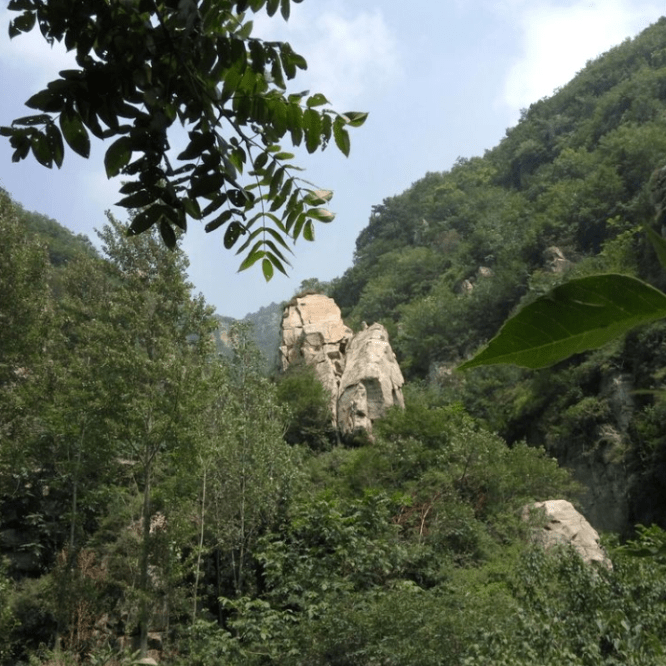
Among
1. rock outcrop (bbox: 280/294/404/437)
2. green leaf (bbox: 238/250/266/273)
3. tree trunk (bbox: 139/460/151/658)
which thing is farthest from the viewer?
rock outcrop (bbox: 280/294/404/437)

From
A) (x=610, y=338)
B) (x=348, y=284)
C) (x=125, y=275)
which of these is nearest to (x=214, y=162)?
(x=610, y=338)

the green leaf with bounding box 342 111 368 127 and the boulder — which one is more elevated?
the boulder

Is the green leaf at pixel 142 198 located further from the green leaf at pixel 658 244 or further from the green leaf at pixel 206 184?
the green leaf at pixel 658 244

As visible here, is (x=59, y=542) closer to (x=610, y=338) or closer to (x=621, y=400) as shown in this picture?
(x=621, y=400)

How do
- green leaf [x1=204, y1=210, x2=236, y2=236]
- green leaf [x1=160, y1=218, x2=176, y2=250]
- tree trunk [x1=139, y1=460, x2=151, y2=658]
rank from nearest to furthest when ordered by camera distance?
green leaf [x1=160, y1=218, x2=176, y2=250]
green leaf [x1=204, y1=210, x2=236, y2=236]
tree trunk [x1=139, y1=460, x2=151, y2=658]

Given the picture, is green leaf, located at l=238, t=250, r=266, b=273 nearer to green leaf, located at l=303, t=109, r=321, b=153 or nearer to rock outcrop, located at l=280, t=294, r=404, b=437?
green leaf, located at l=303, t=109, r=321, b=153

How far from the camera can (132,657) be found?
9.43 metres

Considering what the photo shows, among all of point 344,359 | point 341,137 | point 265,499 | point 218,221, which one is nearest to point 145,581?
point 265,499

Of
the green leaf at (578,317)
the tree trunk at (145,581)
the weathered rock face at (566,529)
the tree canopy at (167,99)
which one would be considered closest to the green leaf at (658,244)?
the green leaf at (578,317)

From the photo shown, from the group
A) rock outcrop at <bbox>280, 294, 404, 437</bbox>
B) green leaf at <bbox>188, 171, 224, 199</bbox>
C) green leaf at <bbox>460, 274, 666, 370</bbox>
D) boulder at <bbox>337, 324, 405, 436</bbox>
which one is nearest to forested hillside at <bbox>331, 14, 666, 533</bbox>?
green leaf at <bbox>460, 274, 666, 370</bbox>

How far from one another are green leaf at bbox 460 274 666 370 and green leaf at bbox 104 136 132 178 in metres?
1.17

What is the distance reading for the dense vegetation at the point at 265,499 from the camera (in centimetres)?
866

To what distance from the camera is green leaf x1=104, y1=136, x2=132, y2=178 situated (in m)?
1.42

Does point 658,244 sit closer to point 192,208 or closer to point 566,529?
point 192,208
